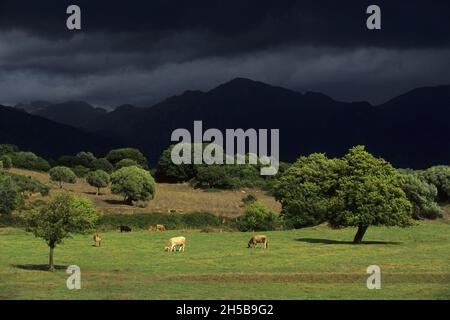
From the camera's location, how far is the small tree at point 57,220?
163 ft

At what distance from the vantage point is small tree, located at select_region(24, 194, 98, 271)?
4962 centimetres

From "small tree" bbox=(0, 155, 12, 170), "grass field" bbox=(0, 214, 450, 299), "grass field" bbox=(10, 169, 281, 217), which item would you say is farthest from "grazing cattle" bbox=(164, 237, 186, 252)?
"small tree" bbox=(0, 155, 12, 170)

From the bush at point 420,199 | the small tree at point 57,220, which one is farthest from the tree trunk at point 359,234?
the bush at point 420,199

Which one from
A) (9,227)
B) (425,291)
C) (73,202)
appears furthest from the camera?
(9,227)

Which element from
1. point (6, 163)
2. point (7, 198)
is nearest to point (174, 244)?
point (7, 198)

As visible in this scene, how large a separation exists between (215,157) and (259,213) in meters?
104

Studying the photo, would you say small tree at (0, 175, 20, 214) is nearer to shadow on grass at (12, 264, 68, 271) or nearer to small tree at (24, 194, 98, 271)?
shadow on grass at (12, 264, 68, 271)

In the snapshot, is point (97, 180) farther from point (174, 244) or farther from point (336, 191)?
point (174, 244)

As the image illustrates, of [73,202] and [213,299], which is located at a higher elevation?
[73,202]

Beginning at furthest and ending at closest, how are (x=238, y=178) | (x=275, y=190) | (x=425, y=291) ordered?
(x=238, y=178), (x=275, y=190), (x=425, y=291)

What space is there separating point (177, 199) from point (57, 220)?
347 ft
